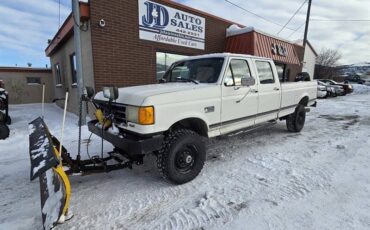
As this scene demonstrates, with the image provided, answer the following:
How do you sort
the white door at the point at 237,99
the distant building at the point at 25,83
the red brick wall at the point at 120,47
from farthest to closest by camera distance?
1. the distant building at the point at 25,83
2. the red brick wall at the point at 120,47
3. the white door at the point at 237,99

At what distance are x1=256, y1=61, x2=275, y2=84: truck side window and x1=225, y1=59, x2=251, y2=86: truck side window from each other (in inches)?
18.9

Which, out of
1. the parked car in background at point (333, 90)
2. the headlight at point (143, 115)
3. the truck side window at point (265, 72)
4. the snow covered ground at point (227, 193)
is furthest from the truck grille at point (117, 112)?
the parked car in background at point (333, 90)

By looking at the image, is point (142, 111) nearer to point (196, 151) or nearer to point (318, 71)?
point (196, 151)

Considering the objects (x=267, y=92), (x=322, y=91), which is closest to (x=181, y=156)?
(x=267, y=92)

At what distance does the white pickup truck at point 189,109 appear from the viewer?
322 centimetres

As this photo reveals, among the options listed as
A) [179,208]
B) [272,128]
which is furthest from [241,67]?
[272,128]

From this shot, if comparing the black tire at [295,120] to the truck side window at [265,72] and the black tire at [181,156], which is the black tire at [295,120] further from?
the black tire at [181,156]

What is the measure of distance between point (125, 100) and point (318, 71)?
150 ft

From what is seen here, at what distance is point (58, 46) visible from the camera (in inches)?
458

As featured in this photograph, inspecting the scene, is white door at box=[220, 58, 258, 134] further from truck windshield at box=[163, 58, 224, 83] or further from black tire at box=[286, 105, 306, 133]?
black tire at box=[286, 105, 306, 133]

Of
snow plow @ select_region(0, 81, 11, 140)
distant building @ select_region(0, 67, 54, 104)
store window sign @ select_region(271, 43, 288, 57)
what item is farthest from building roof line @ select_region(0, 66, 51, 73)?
store window sign @ select_region(271, 43, 288, 57)

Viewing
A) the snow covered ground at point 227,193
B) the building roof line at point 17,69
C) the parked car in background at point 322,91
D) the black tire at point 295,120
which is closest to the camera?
the snow covered ground at point 227,193

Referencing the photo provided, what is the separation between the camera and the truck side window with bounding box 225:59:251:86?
4.25 meters

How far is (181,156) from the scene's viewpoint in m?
3.59
